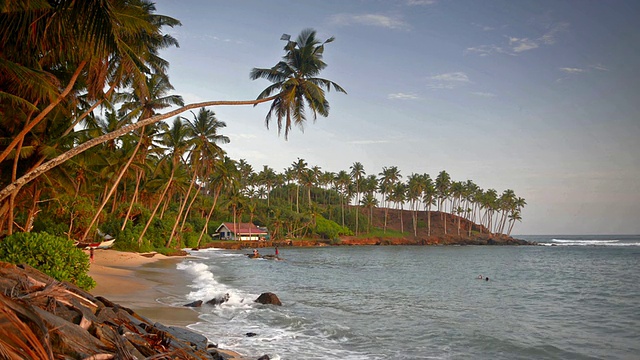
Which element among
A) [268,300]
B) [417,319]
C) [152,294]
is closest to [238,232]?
[152,294]

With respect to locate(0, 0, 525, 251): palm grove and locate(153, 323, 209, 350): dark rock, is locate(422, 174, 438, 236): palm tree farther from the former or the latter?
locate(153, 323, 209, 350): dark rock

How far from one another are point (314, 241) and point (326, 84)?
6858cm

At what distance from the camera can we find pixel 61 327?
13.8 feet

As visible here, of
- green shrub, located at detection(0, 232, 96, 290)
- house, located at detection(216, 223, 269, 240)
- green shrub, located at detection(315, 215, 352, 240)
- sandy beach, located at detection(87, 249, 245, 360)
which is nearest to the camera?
green shrub, located at detection(0, 232, 96, 290)

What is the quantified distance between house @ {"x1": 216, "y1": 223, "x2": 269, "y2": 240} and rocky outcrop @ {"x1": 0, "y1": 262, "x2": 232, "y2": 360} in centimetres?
7194

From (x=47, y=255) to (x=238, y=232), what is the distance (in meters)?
68.4

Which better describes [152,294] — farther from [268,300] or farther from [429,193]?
[429,193]

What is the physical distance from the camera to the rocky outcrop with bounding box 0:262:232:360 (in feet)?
11.4

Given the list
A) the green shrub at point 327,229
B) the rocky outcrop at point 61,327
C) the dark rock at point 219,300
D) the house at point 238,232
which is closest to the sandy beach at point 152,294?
the dark rock at point 219,300

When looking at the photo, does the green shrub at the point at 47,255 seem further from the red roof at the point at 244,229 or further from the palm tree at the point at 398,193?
the palm tree at the point at 398,193

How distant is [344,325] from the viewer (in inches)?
571

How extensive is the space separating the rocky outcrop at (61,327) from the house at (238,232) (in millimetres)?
71942

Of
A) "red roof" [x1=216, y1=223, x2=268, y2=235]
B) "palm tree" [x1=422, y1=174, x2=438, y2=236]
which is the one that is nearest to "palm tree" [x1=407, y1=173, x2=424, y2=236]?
"palm tree" [x1=422, y1=174, x2=438, y2=236]

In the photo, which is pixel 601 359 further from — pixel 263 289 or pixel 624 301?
pixel 263 289
